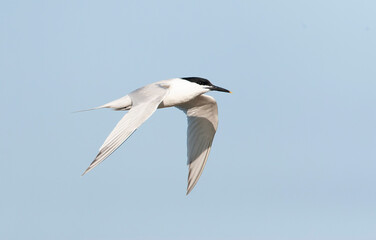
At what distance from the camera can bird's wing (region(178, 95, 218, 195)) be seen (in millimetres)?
11922

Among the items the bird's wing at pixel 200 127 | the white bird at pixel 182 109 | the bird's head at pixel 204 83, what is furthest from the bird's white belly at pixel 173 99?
the bird's wing at pixel 200 127

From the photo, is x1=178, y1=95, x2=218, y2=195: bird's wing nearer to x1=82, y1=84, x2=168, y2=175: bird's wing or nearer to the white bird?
the white bird

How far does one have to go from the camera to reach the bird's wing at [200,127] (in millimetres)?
11922

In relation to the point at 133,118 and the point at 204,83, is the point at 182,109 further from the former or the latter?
the point at 133,118

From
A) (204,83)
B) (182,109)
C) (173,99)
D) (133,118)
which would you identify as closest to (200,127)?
(182,109)

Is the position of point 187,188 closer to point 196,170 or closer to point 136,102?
point 196,170

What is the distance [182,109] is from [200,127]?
1.91 feet

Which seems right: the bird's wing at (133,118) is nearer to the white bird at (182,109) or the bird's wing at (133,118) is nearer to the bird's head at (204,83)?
the white bird at (182,109)

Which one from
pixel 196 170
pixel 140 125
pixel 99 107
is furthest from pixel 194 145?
pixel 140 125

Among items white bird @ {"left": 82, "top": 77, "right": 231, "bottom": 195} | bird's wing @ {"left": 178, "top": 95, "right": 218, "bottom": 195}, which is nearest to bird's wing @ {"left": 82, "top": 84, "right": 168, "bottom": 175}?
white bird @ {"left": 82, "top": 77, "right": 231, "bottom": 195}

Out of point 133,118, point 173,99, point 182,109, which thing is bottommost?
point 182,109

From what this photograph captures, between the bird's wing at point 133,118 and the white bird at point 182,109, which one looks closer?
the bird's wing at point 133,118

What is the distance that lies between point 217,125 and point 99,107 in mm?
2890

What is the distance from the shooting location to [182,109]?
488 inches
